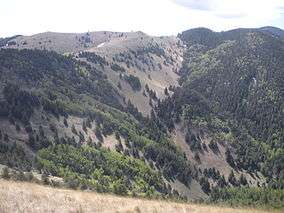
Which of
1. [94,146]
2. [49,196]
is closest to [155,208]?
[49,196]

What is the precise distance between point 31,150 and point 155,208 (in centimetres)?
12577

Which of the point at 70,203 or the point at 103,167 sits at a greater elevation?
the point at 70,203

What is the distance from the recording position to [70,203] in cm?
3784

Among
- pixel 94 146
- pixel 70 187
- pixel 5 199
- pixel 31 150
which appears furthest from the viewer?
pixel 94 146

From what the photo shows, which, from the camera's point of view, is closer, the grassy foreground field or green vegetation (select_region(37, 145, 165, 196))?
the grassy foreground field

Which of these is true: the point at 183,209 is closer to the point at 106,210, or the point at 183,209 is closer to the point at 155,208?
the point at 155,208

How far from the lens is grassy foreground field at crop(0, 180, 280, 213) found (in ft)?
121

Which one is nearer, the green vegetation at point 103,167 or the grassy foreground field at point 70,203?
the grassy foreground field at point 70,203

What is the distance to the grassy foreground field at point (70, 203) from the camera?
1447 inches

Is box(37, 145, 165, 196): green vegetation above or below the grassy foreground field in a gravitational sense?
below

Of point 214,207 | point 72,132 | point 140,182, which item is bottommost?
point 140,182

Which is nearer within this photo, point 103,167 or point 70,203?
point 70,203

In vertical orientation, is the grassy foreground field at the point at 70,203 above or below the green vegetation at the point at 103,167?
above

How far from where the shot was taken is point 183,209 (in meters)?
40.0
